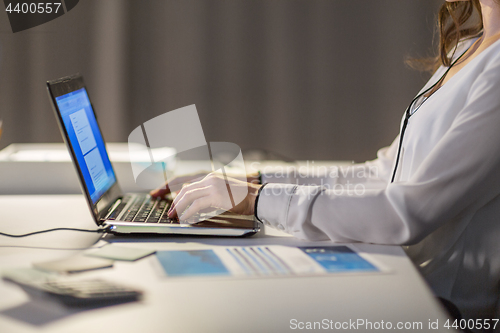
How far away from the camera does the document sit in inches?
22.6

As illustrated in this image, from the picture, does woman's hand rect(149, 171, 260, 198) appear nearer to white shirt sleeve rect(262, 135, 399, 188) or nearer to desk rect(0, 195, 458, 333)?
white shirt sleeve rect(262, 135, 399, 188)

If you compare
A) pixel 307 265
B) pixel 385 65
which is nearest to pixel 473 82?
pixel 307 265

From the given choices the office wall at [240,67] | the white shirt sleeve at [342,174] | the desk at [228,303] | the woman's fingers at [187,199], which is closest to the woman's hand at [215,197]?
the woman's fingers at [187,199]

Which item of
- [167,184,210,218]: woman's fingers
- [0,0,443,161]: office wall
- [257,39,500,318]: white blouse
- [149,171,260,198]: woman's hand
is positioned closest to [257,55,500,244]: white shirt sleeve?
[257,39,500,318]: white blouse

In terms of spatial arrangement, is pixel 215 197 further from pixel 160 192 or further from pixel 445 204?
pixel 445 204

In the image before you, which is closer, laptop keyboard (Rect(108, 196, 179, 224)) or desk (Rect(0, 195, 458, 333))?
desk (Rect(0, 195, 458, 333))

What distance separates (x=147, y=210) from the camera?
82cm

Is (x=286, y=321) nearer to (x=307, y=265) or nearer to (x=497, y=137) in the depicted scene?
(x=307, y=265)

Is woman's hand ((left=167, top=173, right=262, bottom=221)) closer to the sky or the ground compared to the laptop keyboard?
closer to the sky

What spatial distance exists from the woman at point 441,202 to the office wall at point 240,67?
4.33 ft

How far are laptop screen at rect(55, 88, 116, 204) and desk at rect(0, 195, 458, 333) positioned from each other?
0.55 ft

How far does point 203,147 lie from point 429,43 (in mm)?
1483

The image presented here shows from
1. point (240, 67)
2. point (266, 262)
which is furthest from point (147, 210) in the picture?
point (240, 67)

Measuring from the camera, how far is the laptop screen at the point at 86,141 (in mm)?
727
